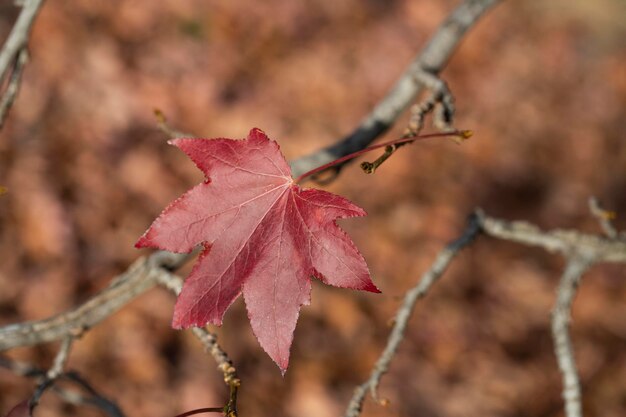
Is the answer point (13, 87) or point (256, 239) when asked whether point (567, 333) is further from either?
point (13, 87)

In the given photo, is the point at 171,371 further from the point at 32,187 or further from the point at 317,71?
the point at 317,71

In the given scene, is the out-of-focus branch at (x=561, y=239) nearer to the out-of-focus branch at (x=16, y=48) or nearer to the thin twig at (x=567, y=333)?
the thin twig at (x=567, y=333)

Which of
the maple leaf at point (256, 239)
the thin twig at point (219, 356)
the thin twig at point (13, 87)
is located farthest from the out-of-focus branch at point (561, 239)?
the thin twig at point (13, 87)

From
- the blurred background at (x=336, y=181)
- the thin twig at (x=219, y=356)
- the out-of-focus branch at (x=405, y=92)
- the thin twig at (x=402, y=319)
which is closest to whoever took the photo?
the thin twig at (x=219, y=356)

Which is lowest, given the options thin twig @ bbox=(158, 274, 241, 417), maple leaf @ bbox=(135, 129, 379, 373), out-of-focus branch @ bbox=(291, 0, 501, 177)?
thin twig @ bbox=(158, 274, 241, 417)

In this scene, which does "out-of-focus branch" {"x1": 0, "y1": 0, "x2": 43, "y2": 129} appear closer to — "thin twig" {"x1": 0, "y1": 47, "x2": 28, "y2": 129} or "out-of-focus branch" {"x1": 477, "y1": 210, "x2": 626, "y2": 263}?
"thin twig" {"x1": 0, "y1": 47, "x2": 28, "y2": 129}

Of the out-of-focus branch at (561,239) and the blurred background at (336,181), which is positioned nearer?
the out-of-focus branch at (561,239)

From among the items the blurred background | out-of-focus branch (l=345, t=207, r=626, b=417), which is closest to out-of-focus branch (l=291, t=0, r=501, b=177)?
out-of-focus branch (l=345, t=207, r=626, b=417)
